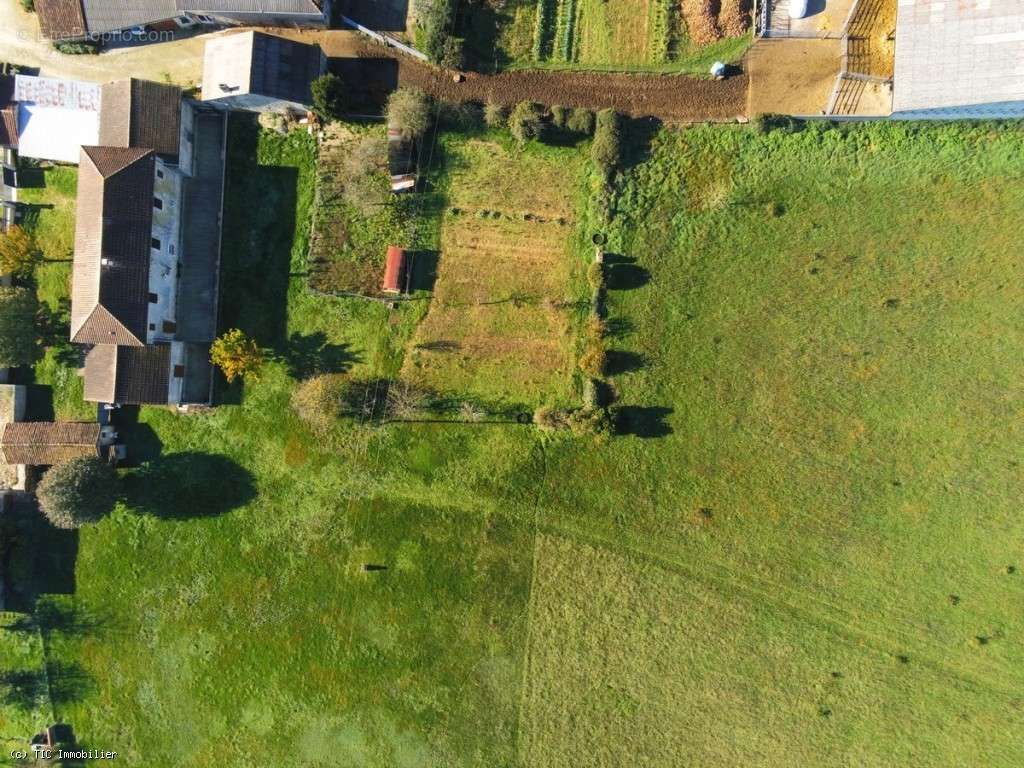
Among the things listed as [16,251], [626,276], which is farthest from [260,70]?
[626,276]

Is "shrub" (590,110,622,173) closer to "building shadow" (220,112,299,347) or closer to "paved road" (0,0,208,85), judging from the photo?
"building shadow" (220,112,299,347)

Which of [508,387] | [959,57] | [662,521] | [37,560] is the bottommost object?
[37,560]

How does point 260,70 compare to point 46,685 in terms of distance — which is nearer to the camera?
point 260,70

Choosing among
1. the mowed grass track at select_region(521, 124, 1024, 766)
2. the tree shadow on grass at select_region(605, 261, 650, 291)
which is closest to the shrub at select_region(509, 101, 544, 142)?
the mowed grass track at select_region(521, 124, 1024, 766)

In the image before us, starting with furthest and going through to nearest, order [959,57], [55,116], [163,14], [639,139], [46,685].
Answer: [46,685] → [55,116] → [163,14] → [639,139] → [959,57]

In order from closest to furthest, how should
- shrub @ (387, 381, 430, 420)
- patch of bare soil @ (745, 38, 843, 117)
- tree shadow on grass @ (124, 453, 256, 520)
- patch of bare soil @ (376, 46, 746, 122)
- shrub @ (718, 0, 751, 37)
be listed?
patch of bare soil @ (745, 38, 843, 117) → shrub @ (718, 0, 751, 37) → patch of bare soil @ (376, 46, 746, 122) → shrub @ (387, 381, 430, 420) → tree shadow on grass @ (124, 453, 256, 520)

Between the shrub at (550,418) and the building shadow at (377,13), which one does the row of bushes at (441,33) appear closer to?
the building shadow at (377,13)

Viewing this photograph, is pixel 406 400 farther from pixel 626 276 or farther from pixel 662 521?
pixel 662 521

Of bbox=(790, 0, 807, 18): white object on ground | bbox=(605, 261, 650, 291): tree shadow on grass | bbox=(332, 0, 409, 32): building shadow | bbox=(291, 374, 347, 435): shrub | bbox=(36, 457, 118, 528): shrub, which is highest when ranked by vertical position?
bbox=(790, 0, 807, 18): white object on ground

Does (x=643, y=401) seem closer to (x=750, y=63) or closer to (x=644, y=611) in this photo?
(x=644, y=611)
